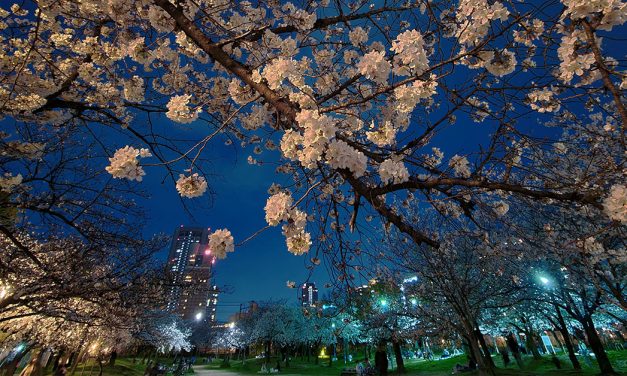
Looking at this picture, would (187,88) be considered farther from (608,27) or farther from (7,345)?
(7,345)

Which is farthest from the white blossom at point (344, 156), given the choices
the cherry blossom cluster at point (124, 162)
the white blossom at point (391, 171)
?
the cherry blossom cluster at point (124, 162)

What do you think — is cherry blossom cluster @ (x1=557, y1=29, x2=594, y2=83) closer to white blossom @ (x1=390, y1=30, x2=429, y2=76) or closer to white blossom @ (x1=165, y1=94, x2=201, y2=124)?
white blossom @ (x1=390, y1=30, x2=429, y2=76)

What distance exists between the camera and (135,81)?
4633 millimetres

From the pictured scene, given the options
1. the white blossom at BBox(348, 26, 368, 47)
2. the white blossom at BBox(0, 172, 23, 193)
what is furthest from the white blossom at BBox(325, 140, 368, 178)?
the white blossom at BBox(0, 172, 23, 193)

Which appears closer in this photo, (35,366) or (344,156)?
(344,156)

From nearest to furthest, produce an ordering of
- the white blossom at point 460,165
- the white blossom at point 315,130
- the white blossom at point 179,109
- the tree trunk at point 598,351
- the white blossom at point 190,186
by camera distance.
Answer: the white blossom at point 315,130 < the white blossom at point 190,186 < the white blossom at point 179,109 < the white blossom at point 460,165 < the tree trunk at point 598,351

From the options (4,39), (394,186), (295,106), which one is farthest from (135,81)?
(394,186)

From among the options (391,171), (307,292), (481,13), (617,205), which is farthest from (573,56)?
(307,292)

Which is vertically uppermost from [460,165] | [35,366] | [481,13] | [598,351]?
[481,13]

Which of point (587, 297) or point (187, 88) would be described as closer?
point (187, 88)

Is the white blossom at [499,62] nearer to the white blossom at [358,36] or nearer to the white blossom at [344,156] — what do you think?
the white blossom at [344,156]

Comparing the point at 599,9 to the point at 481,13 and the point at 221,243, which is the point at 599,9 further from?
the point at 221,243

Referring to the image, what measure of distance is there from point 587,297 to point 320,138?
17.7m

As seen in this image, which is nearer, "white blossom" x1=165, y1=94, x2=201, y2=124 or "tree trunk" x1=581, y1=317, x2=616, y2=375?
"white blossom" x1=165, y1=94, x2=201, y2=124
